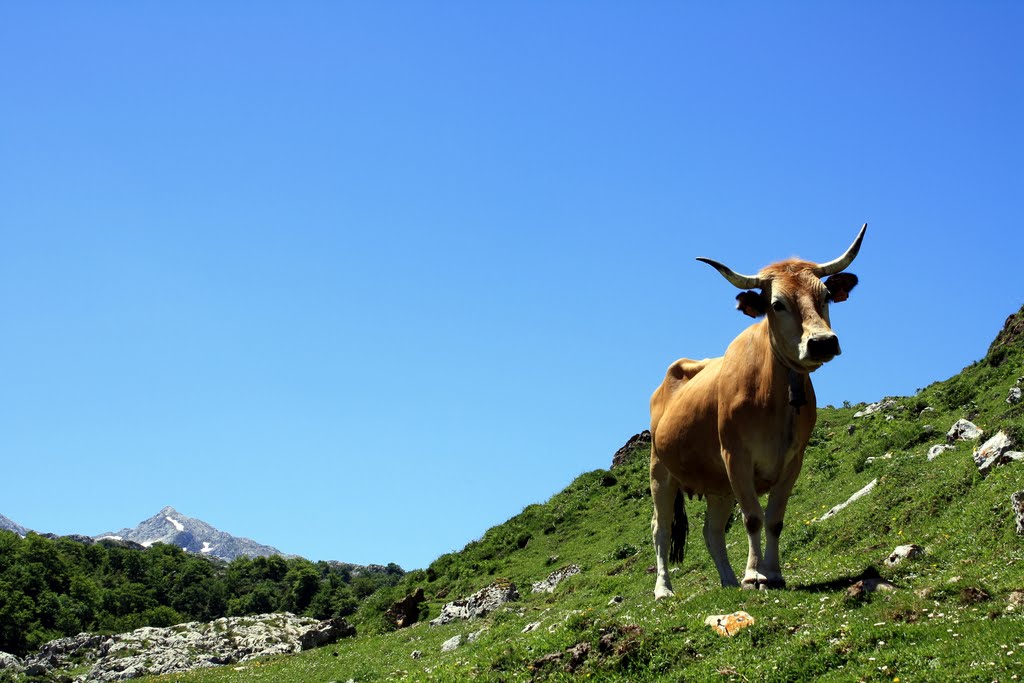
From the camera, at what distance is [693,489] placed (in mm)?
16844

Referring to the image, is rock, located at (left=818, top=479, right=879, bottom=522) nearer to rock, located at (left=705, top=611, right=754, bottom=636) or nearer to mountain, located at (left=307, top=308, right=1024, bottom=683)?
mountain, located at (left=307, top=308, right=1024, bottom=683)

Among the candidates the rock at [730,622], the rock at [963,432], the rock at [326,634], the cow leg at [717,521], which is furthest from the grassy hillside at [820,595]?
the rock at [326,634]

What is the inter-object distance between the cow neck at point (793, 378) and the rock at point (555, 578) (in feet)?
69.6

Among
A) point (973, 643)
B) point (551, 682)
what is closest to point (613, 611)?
point (551, 682)

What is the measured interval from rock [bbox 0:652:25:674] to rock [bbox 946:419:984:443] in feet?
127

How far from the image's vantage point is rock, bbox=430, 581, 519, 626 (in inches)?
1268

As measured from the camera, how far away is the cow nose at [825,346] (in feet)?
Answer: 42.1

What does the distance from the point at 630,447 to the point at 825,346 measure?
129ft

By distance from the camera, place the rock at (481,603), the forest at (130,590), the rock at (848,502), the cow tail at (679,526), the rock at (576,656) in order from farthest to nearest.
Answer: the forest at (130,590) → the rock at (481,603) → the rock at (848,502) → the cow tail at (679,526) → the rock at (576,656)

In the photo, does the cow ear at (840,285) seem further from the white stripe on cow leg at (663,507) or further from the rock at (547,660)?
the rock at (547,660)

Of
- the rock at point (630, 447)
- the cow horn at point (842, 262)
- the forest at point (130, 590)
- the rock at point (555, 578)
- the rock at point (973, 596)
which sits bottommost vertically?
the rock at point (973, 596)

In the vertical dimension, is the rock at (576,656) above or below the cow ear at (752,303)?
below

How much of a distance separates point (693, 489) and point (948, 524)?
15.5 feet

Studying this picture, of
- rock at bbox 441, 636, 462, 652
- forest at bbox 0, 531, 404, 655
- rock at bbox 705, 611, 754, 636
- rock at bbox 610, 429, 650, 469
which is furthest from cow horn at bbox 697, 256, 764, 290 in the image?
forest at bbox 0, 531, 404, 655
